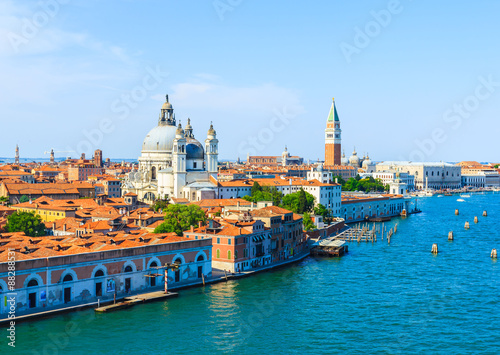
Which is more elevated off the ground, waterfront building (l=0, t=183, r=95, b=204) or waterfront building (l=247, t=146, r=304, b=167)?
waterfront building (l=247, t=146, r=304, b=167)

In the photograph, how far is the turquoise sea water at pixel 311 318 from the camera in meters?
13.0

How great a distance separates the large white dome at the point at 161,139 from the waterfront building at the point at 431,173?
154 feet

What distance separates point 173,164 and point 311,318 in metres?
26.7

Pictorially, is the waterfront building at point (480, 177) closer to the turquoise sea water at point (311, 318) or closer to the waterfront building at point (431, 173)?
the waterfront building at point (431, 173)

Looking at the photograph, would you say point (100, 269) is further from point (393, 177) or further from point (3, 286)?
point (393, 177)

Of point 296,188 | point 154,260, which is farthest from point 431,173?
point 154,260

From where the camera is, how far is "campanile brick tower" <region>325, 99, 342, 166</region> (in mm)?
76375

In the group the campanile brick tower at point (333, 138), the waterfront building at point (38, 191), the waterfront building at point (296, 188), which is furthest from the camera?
the campanile brick tower at point (333, 138)

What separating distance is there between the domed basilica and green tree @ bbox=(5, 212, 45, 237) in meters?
16.4

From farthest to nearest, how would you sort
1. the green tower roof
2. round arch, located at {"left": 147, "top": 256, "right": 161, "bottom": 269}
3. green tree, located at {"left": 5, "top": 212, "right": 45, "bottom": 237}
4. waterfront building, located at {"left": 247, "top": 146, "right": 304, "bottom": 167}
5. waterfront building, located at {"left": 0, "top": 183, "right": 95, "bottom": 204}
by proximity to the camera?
waterfront building, located at {"left": 247, "top": 146, "right": 304, "bottom": 167} → the green tower roof → waterfront building, located at {"left": 0, "top": 183, "right": 95, "bottom": 204} → green tree, located at {"left": 5, "top": 212, "right": 45, "bottom": 237} → round arch, located at {"left": 147, "top": 256, "right": 161, "bottom": 269}

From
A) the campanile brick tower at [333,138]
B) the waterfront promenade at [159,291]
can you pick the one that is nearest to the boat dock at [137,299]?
the waterfront promenade at [159,291]

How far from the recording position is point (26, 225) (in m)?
22.6

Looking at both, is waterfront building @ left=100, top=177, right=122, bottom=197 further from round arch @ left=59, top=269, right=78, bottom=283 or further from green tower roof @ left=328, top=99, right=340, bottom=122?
green tower roof @ left=328, top=99, right=340, bottom=122

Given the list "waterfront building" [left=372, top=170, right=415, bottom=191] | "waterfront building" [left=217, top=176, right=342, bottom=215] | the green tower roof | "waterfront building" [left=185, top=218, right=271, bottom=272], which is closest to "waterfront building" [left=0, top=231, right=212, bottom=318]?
"waterfront building" [left=185, top=218, right=271, bottom=272]
